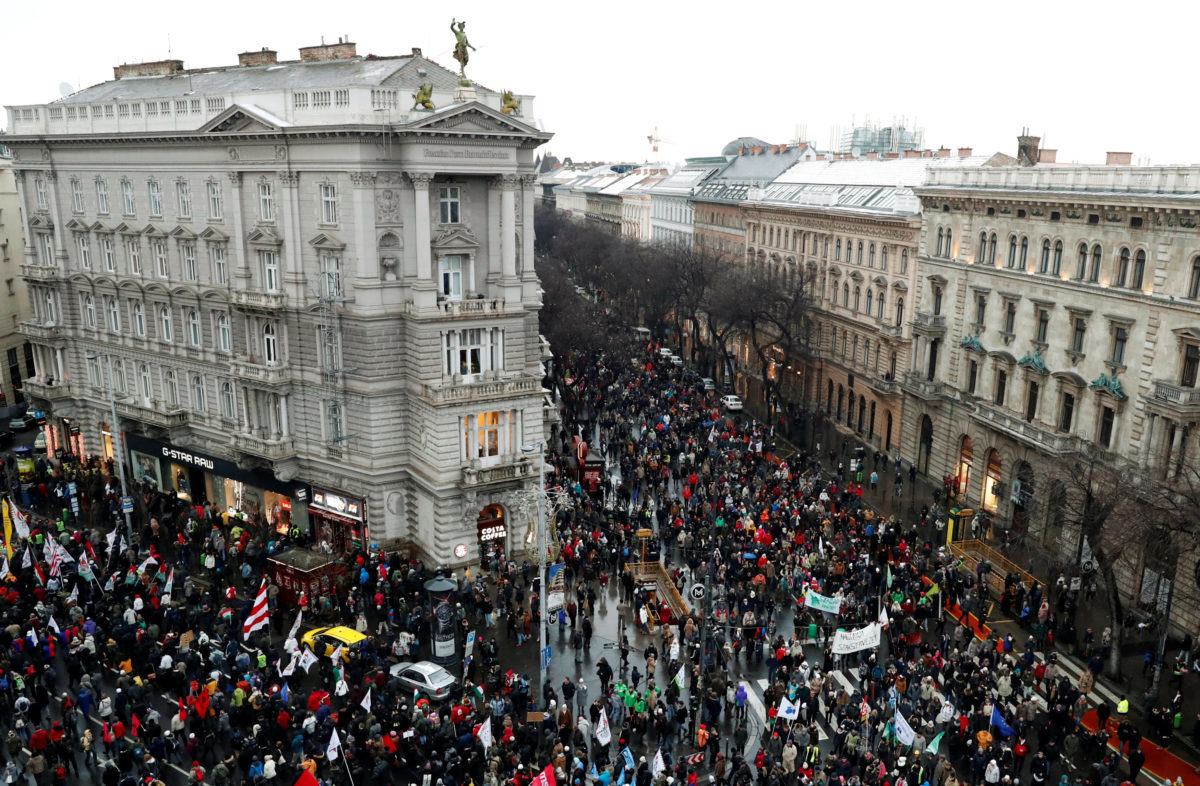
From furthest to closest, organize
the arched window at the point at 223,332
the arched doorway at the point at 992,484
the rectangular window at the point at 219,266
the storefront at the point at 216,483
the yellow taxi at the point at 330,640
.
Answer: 1. the arched doorway at the point at 992,484
2. the arched window at the point at 223,332
3. the storefront at the point at 216,483
4. the rectangular window at the point at 219,266
5. the yellow taxi at the point at 330,640

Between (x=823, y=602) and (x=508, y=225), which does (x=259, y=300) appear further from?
(x=823, y=602)

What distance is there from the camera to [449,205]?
42.4m

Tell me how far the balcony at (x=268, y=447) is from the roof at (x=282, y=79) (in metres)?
15.8

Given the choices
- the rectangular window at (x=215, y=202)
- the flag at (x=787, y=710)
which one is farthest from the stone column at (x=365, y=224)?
the flag at (x=787, y=710)

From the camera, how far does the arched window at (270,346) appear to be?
46.0 m

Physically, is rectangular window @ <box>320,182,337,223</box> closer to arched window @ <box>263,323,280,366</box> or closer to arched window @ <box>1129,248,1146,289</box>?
arched window @ <box>263,323,280,366</box>

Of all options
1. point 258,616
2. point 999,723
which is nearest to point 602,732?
point 999,723

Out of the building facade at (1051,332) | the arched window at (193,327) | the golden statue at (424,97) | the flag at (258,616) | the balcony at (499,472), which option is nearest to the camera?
the flag at (258,616)

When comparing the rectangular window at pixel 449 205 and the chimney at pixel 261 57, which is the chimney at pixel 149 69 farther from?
the rectangular window at pixel 449 205

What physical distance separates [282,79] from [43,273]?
64.5 feet

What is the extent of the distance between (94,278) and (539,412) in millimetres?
27621

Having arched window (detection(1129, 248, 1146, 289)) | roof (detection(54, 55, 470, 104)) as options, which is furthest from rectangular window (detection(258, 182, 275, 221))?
arched window (detection(1129, 248, 1146, 289))

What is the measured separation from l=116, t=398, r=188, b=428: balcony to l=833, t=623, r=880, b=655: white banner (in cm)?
3573

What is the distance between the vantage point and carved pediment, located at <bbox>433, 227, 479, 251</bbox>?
42.1 m
